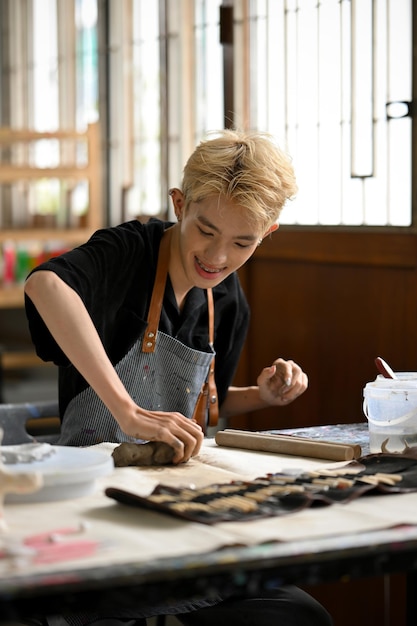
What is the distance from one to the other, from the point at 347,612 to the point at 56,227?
4.44m

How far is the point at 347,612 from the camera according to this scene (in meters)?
3.00

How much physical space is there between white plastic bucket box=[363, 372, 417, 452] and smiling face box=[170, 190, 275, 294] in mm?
431

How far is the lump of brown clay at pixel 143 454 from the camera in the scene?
5.86 ft

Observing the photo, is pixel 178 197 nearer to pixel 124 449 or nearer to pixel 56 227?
pixel 124 449

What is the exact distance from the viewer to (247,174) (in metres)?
2.10

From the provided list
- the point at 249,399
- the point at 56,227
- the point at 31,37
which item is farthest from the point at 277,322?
the point at 31,37

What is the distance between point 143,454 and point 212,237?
0.57 meters

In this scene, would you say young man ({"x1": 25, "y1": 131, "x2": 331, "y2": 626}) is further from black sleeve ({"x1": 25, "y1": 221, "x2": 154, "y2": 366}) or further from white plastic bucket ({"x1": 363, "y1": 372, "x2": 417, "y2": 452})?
white plastic bucket ({"x1": 363, "y1": 372, "x2": 417, "y2": 452})

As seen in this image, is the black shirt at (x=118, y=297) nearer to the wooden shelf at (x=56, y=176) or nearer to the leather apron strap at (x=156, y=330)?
the leather apron strap at (x=156, y=330)

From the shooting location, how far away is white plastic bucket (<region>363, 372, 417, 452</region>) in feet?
6.35

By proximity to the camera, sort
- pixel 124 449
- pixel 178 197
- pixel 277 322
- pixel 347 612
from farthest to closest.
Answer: pixel 277 322 → pixel 347 612 → pixel 178 197 → pixel 124 449

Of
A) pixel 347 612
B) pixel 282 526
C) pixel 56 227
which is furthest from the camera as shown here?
pixel 56 227

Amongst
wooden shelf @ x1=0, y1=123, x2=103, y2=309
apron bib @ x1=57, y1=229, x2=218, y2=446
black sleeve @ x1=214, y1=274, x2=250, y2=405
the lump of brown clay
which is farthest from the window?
wooden shelf @ x1=0, y1=123, x2=103, y2=309

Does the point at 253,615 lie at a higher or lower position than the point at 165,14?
lower
